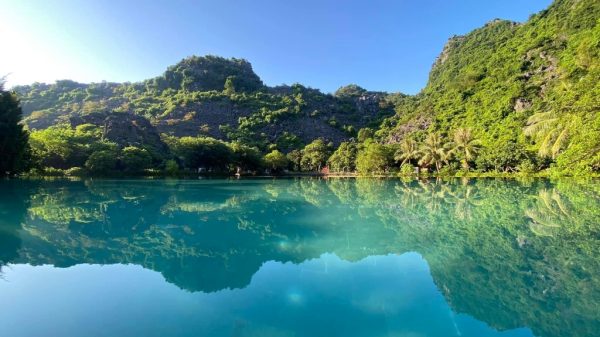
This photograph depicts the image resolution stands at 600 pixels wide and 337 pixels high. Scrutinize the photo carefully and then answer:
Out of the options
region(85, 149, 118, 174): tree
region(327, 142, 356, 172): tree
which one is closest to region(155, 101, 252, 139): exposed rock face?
region(327, 142, 356, 172): tree

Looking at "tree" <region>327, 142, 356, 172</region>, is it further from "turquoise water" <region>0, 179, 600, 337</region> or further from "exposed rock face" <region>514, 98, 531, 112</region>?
"turquoise water" <region>0, 179, 600, 337</region>

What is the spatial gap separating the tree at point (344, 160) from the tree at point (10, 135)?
4649 centimetres

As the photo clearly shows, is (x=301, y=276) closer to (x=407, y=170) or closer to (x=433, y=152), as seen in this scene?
(x=433, y=152)

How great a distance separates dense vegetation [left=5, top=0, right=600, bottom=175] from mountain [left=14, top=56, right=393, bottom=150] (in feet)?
1.45

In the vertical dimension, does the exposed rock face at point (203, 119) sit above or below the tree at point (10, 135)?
above

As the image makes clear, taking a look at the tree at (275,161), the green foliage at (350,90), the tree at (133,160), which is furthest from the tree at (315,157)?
the green foliage at (350,90)

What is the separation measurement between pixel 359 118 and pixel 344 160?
5219 cm

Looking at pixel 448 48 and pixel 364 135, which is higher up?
pixel 448 48

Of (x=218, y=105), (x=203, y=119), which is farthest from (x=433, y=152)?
(x=218, y=105)

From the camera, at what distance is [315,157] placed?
67438 mm

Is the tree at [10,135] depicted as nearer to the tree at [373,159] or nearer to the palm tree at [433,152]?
the tree at [373,159]

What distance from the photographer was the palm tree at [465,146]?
47219 millimetres

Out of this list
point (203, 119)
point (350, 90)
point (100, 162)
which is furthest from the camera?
point (350, 90)

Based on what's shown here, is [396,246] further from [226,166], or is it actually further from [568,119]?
[226,166]
